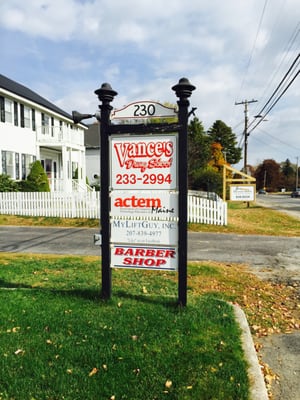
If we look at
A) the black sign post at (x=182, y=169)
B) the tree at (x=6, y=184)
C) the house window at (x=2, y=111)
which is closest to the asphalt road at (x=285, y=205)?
the tree at (x=6, y=184)

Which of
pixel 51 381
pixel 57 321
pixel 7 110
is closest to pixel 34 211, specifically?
pixel 7 110

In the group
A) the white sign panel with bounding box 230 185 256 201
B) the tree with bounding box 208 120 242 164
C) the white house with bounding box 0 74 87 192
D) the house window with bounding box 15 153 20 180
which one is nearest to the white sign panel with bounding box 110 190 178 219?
the white house with bounding box 0 74 87 192

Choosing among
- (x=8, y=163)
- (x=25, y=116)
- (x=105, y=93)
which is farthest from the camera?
(x=25, y=116)

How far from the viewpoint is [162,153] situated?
438 centimetres

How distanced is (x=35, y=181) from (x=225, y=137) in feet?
183

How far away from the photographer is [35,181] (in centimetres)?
1944

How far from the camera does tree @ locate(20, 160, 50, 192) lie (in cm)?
1925

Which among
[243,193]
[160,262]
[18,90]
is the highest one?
[18,90]

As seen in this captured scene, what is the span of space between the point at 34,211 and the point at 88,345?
43.3 feet

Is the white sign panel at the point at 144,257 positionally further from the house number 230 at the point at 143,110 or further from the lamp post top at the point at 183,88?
the lamp post top at the point at 183,88

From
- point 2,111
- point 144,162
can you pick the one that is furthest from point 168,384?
→ point 2,111

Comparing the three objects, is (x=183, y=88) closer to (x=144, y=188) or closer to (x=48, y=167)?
(x=144, y=188)

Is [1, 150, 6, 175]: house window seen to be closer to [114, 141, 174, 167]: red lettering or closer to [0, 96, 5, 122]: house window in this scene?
[0, 96, 5, 122]: house window

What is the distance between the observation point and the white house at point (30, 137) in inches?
744
